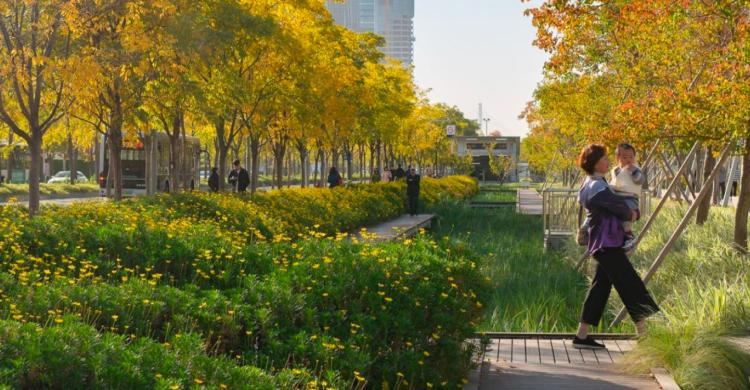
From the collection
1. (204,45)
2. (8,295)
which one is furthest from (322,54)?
(8,295)

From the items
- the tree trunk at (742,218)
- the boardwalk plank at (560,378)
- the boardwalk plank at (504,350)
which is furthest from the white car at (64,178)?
the boardwalk plank at (560,378)

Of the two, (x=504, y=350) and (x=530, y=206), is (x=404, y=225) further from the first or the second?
(x=504, y=350)

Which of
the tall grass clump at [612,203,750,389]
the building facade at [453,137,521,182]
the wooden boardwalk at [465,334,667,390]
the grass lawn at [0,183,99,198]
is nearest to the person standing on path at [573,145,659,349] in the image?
the tall grass clump at [612,203,750,389]

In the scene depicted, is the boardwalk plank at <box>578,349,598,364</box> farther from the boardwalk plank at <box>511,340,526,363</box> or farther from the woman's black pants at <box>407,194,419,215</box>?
the woman's black pants at <box>407,194,419,215</box>

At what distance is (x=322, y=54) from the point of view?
112 feet

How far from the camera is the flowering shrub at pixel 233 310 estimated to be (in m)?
5.08

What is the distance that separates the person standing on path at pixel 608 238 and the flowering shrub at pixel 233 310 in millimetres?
1195

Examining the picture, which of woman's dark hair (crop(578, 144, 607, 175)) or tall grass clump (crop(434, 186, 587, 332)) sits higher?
woman's dark hair (crop(578, 144, 607, 175))

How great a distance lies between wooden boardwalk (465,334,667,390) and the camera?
8016 mm

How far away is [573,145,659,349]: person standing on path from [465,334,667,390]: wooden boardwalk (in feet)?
1.19

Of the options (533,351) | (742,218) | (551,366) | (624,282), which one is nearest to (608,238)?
(624,282)

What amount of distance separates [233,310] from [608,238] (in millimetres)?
3937

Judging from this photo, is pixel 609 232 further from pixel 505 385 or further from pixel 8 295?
→ pixel 8 295

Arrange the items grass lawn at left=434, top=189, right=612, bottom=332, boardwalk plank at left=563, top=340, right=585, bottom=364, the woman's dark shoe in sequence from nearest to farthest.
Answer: boardwalk plank at left=563, top=340, right=585, bottom=364, the woman's dark shoe, grass lawn at left=434, top=189, right=612, bottom=332
